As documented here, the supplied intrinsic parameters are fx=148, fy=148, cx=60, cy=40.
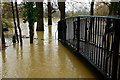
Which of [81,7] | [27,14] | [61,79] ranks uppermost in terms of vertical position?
[81,7]

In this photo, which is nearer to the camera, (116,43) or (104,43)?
(116,43)

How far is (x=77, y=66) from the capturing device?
3719 millimetres

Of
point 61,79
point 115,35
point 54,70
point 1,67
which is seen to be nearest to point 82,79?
point 61,79

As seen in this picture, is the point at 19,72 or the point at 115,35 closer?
the point at 115,35

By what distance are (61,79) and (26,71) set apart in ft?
3.02

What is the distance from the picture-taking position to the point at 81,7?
12.0 m

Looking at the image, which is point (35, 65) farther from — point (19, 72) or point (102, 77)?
point (102, 77)

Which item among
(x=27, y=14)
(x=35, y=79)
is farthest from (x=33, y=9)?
(x=35, y=79)

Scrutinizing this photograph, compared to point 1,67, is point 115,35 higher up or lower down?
higher up

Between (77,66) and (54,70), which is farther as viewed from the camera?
(77,66)

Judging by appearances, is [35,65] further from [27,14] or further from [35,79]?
[27,14]

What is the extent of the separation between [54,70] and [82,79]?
2.53 feet

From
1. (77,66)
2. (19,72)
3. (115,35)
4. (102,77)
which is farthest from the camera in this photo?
(77,66)

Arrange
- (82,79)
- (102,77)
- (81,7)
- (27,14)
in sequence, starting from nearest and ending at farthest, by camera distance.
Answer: (102,77) → (82,79) → (27,14) → (81,7)
